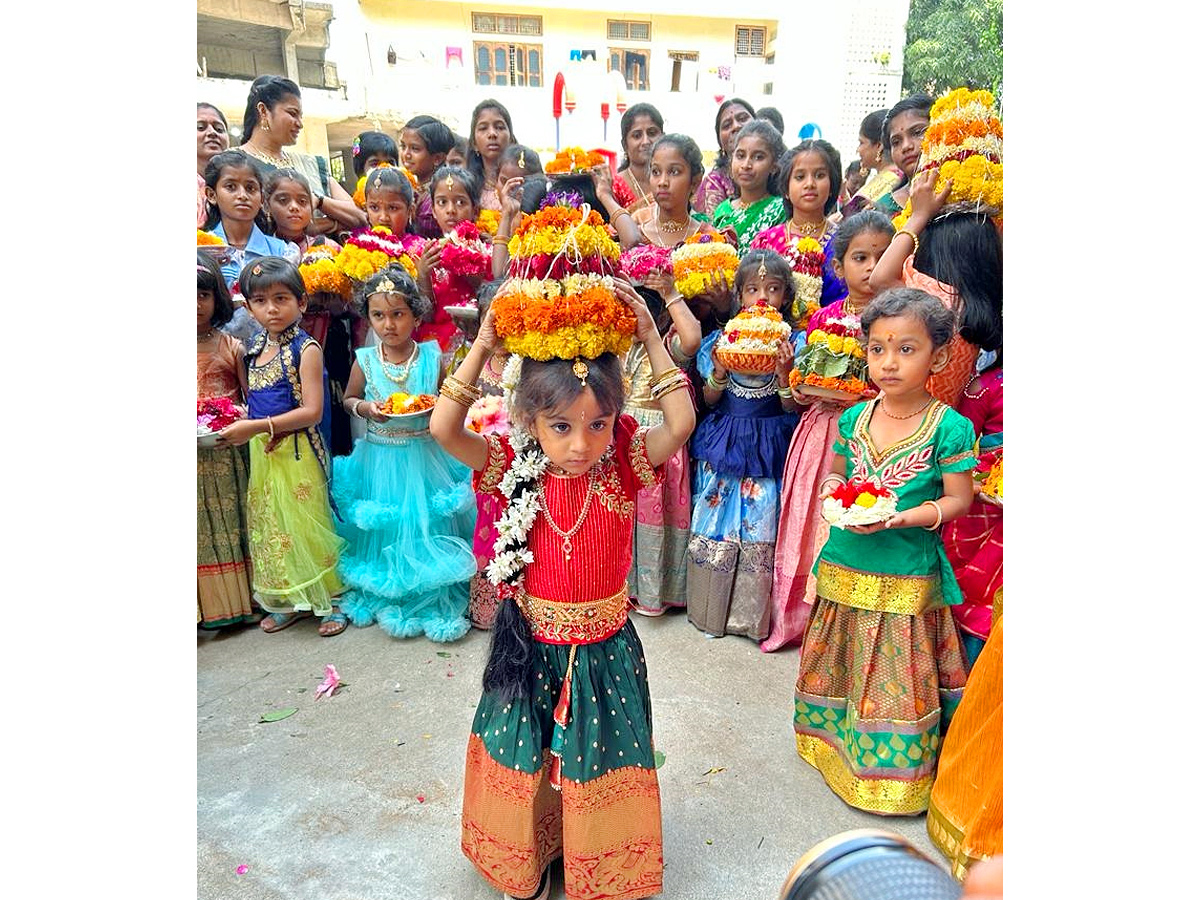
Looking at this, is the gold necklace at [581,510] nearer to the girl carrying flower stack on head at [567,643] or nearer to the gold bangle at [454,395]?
the girl carrying flower stack on head at [567,643]

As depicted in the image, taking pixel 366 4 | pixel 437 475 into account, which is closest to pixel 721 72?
pixel 366 4

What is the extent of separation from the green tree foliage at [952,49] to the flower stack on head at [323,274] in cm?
1869

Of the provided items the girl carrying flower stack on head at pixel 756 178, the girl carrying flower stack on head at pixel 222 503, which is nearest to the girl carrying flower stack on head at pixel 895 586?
the girl carrying flower stack on head at pixel 756 178

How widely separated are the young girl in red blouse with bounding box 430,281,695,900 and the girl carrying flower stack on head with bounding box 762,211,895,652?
49.0 inches

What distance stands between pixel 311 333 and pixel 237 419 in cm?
100

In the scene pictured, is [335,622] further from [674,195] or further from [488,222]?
[674,195]

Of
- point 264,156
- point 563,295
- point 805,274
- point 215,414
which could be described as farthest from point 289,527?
point 805,274

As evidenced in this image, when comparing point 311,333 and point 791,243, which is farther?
point 311,333

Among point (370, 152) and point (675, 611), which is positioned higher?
point (370, 152)

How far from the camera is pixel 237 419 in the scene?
3.76 metres

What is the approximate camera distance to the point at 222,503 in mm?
3994

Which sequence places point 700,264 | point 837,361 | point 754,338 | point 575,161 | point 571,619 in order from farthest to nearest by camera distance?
point 575,161, point 700,264, point 754,338, point 837,361, point 571,619

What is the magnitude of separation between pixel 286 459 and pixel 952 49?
21.0 meters

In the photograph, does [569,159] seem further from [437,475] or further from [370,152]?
[370,152]
